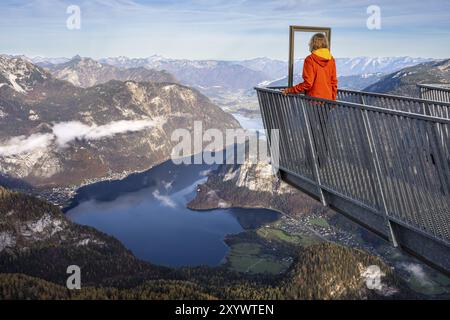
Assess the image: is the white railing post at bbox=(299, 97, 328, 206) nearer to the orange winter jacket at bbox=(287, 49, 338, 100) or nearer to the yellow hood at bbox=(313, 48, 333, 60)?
the orange winter jacket at bbox=(287, 49, 338, 100)

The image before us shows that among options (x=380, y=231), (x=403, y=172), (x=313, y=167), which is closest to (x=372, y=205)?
(x=380, y=231)

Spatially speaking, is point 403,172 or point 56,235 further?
point 56,235

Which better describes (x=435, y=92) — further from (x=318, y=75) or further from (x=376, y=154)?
(x=376, y=154)

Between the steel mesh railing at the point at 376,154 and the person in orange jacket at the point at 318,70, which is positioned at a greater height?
the person in orange jacket at the point at 318,70
